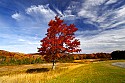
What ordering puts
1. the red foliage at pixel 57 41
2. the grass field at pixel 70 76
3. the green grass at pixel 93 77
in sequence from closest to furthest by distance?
the grass field at pixel 70 76 → the green grass at pixel 93 77 → the red foliage at pixel 57 41

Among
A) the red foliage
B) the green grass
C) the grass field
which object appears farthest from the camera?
the red foliage

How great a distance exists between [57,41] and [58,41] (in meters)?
0.26

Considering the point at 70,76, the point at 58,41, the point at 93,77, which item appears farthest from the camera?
the point at 58,41

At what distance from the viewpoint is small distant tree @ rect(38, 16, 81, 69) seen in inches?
1332

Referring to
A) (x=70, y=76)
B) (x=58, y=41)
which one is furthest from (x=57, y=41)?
(x=70, y=76)

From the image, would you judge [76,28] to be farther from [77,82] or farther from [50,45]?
[77,82]

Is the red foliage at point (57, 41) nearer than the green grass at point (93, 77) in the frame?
No

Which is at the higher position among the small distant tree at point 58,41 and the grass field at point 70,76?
the small distant tree at point 58,41

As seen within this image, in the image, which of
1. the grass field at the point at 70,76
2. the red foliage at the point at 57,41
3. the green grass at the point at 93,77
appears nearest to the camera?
the grass field at the point at 70,76

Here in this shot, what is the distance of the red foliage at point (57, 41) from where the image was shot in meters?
33.8

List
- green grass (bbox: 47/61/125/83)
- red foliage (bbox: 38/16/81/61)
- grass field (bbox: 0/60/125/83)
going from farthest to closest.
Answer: red foliage (bbox: 38/16/81/61) < green grass (bbox: 47/61/125/83) < grass field (bbox: 0/60/125/83)

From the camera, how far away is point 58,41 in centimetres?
3341

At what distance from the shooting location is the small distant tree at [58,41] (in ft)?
111

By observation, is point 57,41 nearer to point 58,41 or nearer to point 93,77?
point 58,41
